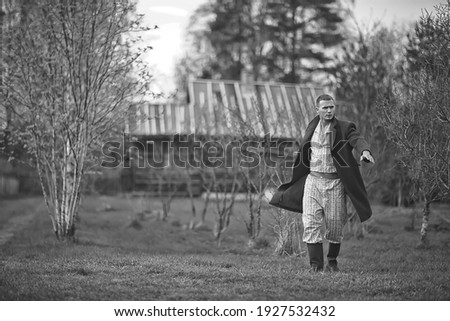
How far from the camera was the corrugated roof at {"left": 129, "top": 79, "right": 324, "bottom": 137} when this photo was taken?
11266 mm

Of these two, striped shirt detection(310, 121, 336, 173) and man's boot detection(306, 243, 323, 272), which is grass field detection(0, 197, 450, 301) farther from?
striped shirt detection(310, 121, 336, 173)

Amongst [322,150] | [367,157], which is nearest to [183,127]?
[322,150]

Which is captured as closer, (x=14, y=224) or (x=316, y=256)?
(x=316, y=256)

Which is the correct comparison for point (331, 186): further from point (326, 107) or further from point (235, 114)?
point (235, 114)

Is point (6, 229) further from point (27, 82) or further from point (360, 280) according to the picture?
point (360, 280)

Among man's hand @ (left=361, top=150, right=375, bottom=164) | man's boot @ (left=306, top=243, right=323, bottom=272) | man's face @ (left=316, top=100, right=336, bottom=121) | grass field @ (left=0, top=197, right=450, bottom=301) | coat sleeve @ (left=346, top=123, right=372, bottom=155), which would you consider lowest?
grass field @ (left=0, top=197, right=450, bottom=301)

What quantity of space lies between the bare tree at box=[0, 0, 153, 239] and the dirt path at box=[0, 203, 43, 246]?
179 cm

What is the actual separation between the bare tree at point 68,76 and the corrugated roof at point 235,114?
1093 mm

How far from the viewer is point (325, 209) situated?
268 inches

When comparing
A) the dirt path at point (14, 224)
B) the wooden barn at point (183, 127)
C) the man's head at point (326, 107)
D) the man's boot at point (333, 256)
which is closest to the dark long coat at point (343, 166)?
the man's head at point (326, 107)

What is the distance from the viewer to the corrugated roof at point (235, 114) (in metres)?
11.3

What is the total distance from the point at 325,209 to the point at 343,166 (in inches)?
21.0

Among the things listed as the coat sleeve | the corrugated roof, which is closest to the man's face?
the coat sleeve
